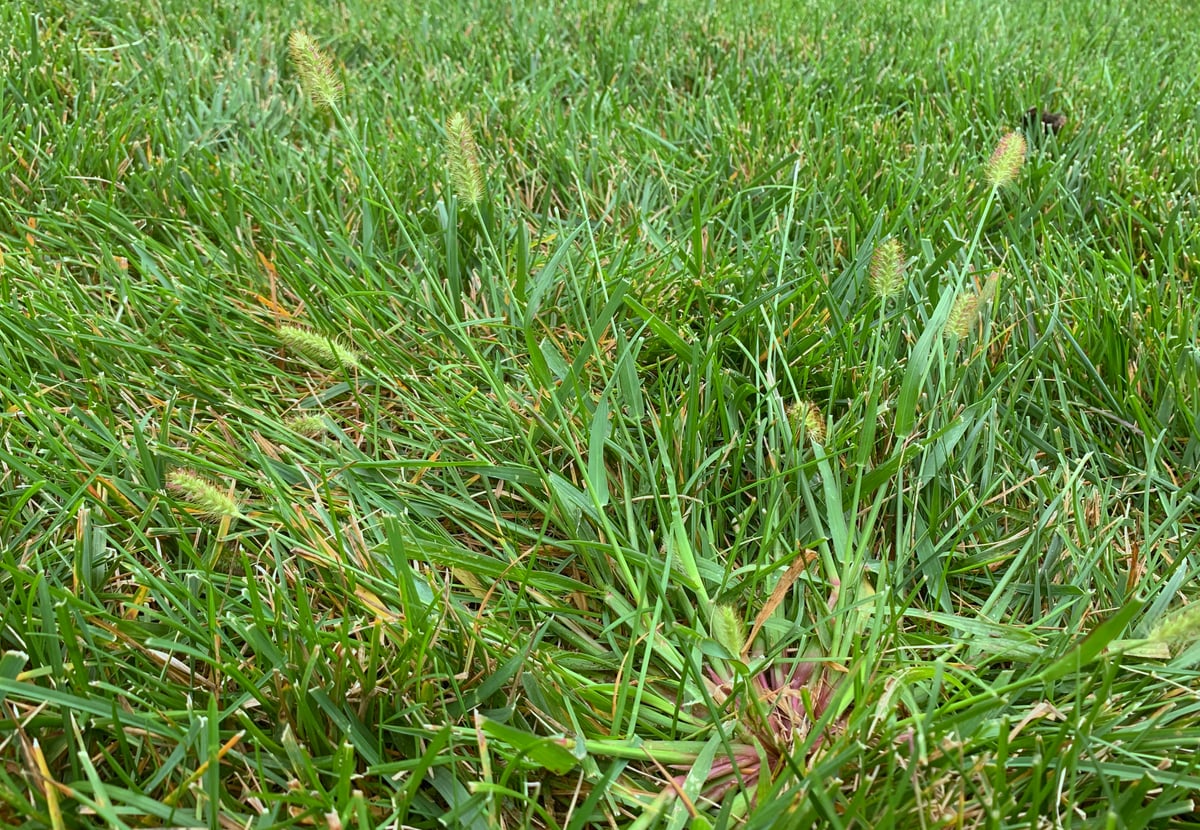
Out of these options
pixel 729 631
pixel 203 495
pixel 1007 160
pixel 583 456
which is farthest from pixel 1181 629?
pixel 203 495

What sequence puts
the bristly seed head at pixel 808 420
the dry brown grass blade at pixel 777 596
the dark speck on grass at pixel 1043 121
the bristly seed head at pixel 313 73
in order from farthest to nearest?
the dark speck on grass at pixel 1043 121
the bristly seed head at pixel 313 73
the bristly seed head at pixel 808 420
the dry brown grass blade at pixel 777 596

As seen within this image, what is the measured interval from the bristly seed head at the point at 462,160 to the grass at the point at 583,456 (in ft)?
0.04

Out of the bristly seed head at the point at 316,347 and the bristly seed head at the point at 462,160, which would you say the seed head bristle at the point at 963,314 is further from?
the bristly seed head at the point at 316,347

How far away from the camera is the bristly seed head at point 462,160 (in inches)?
56.5

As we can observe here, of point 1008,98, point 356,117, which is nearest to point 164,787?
point 356,117

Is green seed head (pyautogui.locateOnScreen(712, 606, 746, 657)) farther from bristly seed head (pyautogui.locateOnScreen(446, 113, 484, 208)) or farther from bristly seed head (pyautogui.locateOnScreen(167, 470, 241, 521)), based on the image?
bristly seed head (pyautogui.locateOnScreen(446, 113, 484, 208))

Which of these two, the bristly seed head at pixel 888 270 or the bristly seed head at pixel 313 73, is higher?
the bristly seed head at pixel 313 73

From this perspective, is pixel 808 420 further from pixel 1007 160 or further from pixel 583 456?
pixel 1007 160

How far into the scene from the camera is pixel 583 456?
1384mm

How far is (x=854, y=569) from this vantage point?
3.84ft

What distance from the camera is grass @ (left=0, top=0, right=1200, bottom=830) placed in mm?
958

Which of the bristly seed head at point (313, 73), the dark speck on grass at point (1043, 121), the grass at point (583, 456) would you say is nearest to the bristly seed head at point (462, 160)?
the grass at point (583, 456)

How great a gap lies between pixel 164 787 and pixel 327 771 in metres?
0.17

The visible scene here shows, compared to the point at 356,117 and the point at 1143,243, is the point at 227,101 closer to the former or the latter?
the point at 356,117
